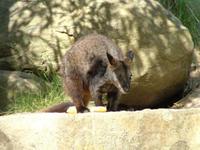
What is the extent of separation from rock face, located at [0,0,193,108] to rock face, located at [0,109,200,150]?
4.25 m

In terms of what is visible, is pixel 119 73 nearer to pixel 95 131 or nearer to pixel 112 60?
pixel 112 60

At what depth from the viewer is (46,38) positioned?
33.0 ft

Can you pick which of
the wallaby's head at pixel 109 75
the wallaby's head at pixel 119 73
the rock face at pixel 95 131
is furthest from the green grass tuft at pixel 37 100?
the rock face at pixel 95 131

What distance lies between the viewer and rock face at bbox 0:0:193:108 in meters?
9.87

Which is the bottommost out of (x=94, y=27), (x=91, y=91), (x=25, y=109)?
(x=25, y=109)

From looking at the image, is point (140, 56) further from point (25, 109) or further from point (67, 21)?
point (25, 109)

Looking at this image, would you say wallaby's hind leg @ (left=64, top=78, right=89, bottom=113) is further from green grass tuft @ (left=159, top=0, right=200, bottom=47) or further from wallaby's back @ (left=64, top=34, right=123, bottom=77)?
green grass tuft @ (left=159, top=0, right=200, bottom=47)

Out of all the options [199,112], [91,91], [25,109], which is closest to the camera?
[199,112]

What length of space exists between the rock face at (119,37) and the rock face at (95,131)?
4253mm

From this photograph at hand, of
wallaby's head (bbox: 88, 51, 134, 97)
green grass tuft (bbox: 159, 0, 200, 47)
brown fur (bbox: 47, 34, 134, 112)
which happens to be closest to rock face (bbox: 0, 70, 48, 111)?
brown fur (bbox: 47, 34, 134, 112)

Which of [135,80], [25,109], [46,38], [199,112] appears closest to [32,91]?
[25,109]

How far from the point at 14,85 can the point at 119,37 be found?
6.62 ft

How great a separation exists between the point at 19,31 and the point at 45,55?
659 millimetres

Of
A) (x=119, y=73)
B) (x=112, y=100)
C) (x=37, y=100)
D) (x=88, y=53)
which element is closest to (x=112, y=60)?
(x=119, y=73)
